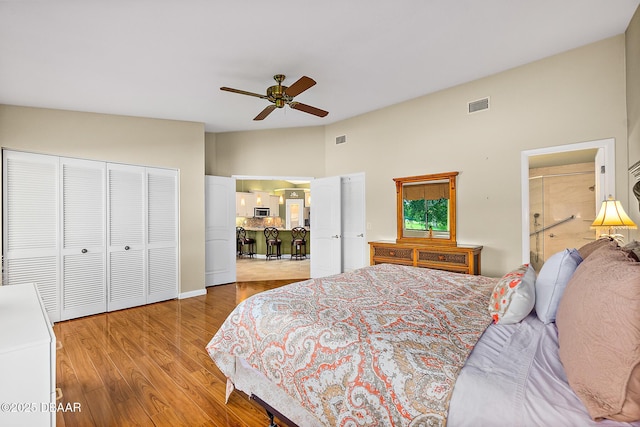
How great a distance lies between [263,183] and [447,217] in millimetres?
7349

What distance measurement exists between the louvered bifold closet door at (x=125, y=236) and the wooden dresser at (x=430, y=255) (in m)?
3.34

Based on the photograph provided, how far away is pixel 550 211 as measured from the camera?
5.61 m

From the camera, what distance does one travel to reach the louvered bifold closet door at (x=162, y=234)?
14.7 ft

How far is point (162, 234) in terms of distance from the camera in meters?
4.60

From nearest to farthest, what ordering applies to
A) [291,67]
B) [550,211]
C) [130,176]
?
1. [291,67]
2. [130,176]
3. [550,211]

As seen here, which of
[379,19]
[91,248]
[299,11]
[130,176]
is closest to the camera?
[299,11]

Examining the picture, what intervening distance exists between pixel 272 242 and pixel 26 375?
7.93 meters

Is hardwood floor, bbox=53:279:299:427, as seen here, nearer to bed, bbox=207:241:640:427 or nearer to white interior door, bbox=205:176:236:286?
bed, bbox=207:241:640:427

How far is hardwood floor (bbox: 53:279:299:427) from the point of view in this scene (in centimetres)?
197

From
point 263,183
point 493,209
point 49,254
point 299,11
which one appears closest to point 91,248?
point 49,254

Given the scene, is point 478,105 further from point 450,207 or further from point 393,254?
point 393,254

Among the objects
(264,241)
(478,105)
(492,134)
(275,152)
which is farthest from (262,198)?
(492,134)

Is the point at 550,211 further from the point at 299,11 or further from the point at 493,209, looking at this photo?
the point at 299,11

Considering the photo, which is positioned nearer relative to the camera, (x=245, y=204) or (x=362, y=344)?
(x=362, y=344)
